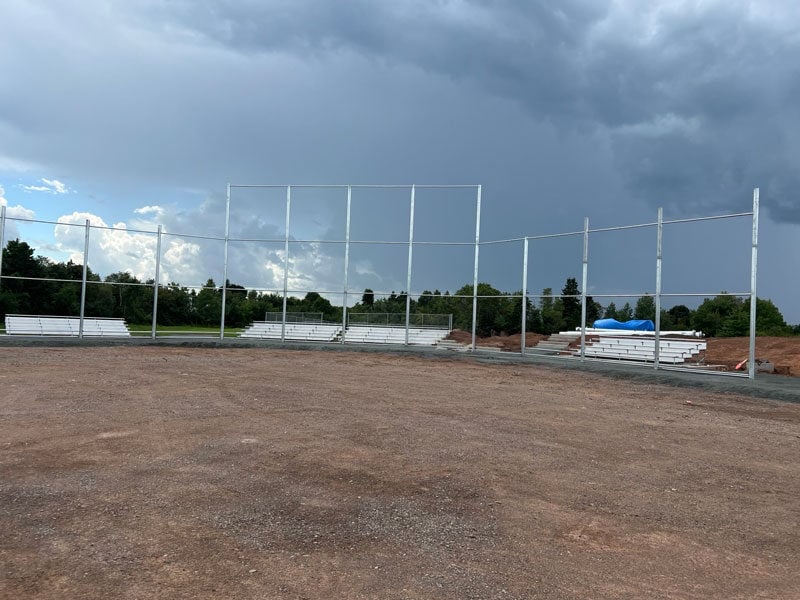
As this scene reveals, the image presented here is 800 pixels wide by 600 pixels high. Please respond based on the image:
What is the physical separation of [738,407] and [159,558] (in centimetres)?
1107

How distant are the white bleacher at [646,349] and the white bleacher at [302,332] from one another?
1102 cm

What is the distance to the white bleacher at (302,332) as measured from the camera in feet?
87.6

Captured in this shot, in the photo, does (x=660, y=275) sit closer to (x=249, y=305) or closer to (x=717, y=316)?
(x=717, y=316)

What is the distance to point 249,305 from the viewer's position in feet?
Answer: 93.7

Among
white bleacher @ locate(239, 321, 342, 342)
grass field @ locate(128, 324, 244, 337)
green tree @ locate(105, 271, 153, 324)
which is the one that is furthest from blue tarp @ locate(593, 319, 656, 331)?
green tree @ locate(105, 271, 153, 324)

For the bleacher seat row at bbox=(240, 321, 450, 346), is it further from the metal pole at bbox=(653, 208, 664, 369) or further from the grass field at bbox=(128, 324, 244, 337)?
the metal pole at bbox=(653, 208, 664, 369)

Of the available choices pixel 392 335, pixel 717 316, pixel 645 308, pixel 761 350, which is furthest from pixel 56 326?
pixel 761 350

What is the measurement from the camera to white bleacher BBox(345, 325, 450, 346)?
1027 inches

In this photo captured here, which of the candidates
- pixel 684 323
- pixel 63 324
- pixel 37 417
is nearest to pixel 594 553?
pixel 37 417

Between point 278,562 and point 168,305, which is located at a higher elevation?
point 168,305

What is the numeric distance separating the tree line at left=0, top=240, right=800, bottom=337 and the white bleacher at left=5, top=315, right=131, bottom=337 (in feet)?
2.10

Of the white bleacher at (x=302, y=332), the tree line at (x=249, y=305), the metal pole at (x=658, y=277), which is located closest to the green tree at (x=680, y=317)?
the tree line at (x=249, y=305)

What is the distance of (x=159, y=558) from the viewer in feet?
12.2

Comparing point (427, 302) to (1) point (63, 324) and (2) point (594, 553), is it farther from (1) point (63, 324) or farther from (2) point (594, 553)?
(2) point (594, 553)
